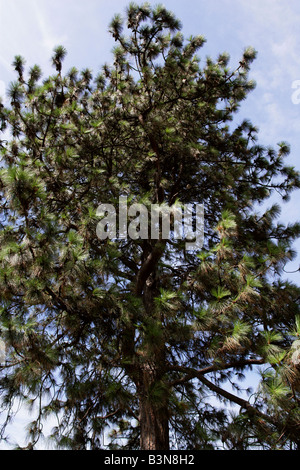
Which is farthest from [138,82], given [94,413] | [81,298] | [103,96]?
[94,413]

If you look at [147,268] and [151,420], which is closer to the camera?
[151,420]

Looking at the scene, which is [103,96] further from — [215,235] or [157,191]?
[215,235]

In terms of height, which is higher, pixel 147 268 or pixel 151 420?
pixel 147 268

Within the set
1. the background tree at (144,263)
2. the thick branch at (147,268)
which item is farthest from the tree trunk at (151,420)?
the thick branch at (147,268)

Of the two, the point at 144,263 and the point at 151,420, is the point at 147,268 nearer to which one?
the point at 144,263

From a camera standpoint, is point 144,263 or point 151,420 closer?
point 151,420

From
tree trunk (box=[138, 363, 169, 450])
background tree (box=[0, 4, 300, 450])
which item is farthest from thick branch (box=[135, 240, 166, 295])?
tree trunk (box=[138, 363, 169, 450])

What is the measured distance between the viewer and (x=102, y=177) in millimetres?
4531

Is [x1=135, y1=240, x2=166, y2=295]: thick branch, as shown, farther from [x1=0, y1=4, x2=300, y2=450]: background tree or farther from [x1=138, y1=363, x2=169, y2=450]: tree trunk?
[x1=138, y1=363, x2=169, y2=450]: tree trunk

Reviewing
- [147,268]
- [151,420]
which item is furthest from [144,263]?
[151,420]

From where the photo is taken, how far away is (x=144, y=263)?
4.64m

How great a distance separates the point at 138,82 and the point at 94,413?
14.6ft

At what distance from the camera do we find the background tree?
3.01m
